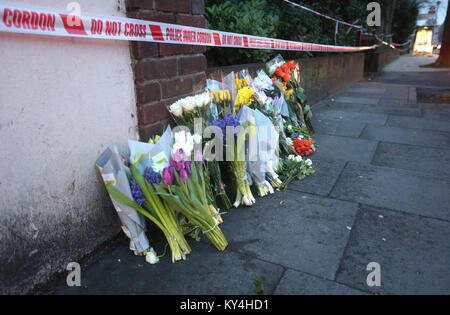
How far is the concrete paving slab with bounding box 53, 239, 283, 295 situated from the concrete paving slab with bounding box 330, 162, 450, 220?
4.16 ft

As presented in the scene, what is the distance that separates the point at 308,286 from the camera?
192 cm

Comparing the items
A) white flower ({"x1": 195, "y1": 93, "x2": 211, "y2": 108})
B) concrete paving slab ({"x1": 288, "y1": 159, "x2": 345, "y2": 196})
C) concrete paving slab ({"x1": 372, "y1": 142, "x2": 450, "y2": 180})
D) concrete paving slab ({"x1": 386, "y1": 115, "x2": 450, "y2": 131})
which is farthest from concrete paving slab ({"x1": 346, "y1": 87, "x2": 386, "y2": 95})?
white flower ({"x1": 195, "y1": 93, "x2": 211, "y2": 108})

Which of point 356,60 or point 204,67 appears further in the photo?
point 356,60

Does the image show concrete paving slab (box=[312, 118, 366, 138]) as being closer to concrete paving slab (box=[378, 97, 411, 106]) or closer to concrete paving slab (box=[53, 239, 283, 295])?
concrete paving slab (box=[378, 97, 411, 106])

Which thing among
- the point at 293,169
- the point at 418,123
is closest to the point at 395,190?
the point at 293,169

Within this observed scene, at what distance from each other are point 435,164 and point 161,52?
307 cm

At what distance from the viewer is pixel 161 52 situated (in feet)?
8.28

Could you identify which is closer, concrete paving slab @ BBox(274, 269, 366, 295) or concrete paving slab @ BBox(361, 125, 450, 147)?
concrete paving slab @ BBox(274, 269, 366, 295)

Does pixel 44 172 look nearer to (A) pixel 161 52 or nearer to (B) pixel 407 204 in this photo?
(A) pixel 161 52

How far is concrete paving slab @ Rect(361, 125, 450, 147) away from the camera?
4.42 meters

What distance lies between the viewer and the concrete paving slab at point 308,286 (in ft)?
6.15

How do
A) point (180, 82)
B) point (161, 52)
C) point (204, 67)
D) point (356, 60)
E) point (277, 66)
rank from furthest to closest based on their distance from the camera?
point (356, 60) → point (277, 66) → point (204, 67) → point (180, 82) → point (161, 52)
